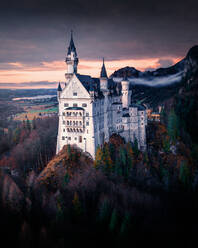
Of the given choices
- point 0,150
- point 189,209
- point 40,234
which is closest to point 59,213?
point 40,234

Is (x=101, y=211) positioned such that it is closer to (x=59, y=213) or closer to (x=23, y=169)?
(x=59, y=213)

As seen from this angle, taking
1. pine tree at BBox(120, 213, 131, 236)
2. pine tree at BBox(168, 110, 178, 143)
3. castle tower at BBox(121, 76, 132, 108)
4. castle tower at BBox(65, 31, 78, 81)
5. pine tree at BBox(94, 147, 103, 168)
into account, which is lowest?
pine tree at BBox(120, 213, 131, 236)

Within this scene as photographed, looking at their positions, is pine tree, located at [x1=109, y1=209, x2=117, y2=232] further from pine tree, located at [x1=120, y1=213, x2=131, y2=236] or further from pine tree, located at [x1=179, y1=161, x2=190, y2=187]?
pine tree, located at [x1=179, y1=161, x2=190, y2=187]

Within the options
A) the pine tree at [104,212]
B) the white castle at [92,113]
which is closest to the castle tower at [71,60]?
the white castle at [92,113]

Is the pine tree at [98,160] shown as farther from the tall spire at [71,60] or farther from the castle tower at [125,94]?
the tall spire at [71,60]

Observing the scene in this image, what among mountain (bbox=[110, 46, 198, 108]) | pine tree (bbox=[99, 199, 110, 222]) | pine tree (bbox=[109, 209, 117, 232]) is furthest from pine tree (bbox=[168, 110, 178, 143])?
mountain (bbox=[110, 46, 198, 108])
